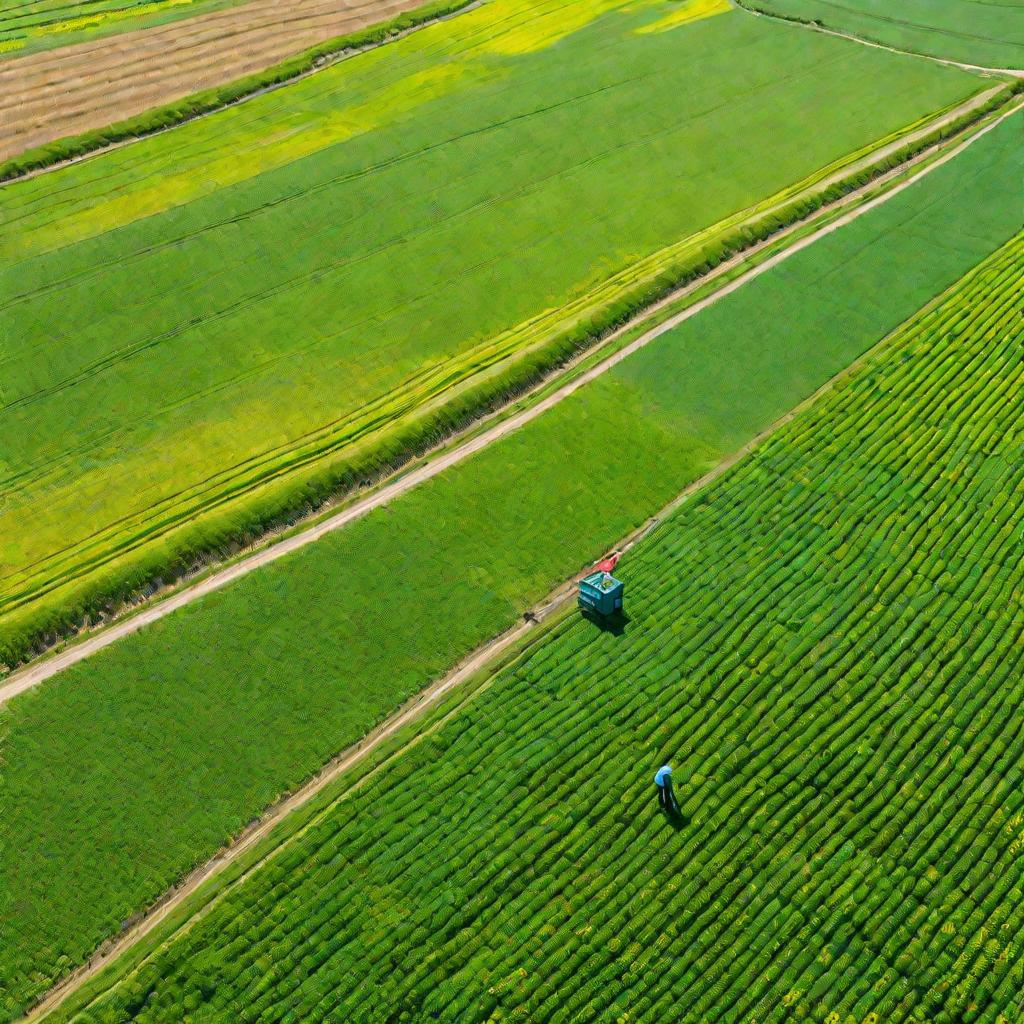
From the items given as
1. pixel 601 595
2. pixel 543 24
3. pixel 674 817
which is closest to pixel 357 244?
pixel 601 595

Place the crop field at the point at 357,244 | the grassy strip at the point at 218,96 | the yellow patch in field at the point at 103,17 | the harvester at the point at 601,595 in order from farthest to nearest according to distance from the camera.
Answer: the yellow patch in field at the point at 103,17
the grassy strip at the point at 218,96
the crop field at the point at 357,244
the harvester at the point at 601,595

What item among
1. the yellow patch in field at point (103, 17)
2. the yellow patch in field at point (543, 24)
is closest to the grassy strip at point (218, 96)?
the yellow patch in field at point (543, 24)

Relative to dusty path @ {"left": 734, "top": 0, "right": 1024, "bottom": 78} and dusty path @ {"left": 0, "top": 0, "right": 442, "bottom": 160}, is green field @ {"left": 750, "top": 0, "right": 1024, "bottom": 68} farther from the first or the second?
dusty path @ {"left": 0, "top": 0, "right": 442, "bottom": 160}

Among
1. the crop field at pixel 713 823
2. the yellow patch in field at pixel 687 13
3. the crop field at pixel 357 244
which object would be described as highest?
the yellow patch in field at pixel 687 13

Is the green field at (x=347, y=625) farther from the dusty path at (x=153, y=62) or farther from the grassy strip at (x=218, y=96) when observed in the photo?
the dusty path at (x=153, y=62)

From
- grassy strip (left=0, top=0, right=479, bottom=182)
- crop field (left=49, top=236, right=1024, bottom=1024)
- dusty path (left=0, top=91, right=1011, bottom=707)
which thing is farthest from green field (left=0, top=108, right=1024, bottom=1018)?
grassy strip (left=0, top=0, right=479, bottom=182)

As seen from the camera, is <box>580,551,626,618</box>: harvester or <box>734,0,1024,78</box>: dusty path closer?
<box>580,551,626,618</box>: harvester

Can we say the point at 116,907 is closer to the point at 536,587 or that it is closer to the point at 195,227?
the point at 536,587
